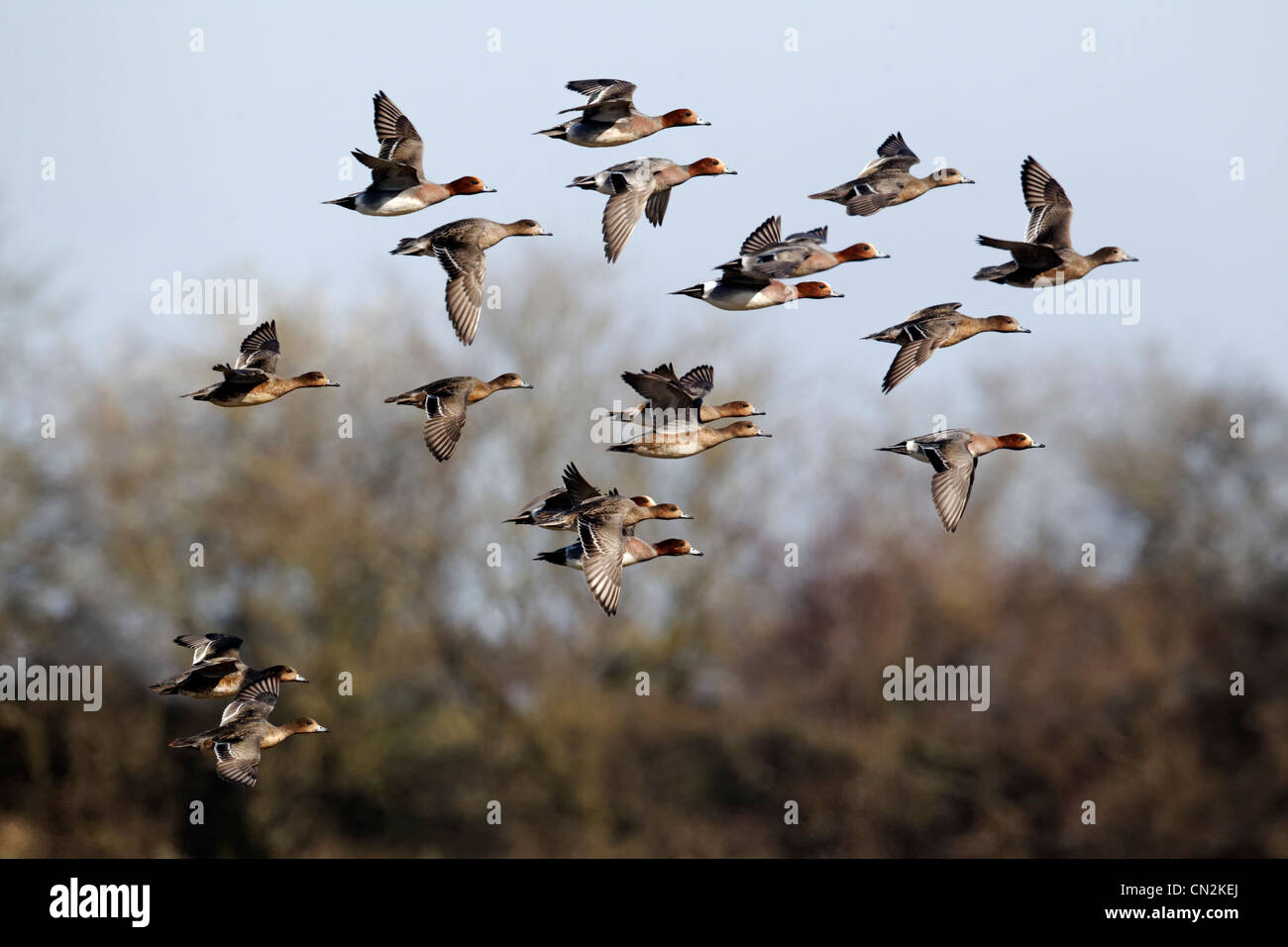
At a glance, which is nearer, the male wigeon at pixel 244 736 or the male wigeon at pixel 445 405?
the male wigeon at pixel 244 736

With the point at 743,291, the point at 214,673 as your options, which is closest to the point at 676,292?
the point at 743,291

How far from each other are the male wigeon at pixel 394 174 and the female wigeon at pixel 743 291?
3.04m

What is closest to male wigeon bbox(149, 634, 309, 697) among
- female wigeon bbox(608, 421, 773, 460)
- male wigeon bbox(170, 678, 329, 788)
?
male wigeon bbox(170, 678, 329, 788)

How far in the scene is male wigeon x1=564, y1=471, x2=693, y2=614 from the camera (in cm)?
1513

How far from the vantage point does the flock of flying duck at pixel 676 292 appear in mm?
16766

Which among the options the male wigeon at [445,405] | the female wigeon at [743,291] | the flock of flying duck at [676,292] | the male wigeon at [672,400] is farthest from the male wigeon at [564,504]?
the female wigeon at [743,291]

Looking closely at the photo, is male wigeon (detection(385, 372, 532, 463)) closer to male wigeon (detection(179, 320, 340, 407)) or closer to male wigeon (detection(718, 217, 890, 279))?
male wigeon (detection(179, 320, 340, 407))

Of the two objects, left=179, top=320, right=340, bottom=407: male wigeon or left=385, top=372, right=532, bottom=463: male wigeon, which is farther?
left=179, top=320, right=340, bottom=407: male wigeon

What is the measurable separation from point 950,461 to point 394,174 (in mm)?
6178

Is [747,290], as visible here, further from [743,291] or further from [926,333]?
[926,333]

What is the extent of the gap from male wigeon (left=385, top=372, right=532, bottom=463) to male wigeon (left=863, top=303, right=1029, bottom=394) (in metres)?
3.49

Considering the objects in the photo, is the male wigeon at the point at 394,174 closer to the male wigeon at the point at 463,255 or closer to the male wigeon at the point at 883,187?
the male wigeon at the point at 463,255

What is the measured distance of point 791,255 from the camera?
17734 millimetres
